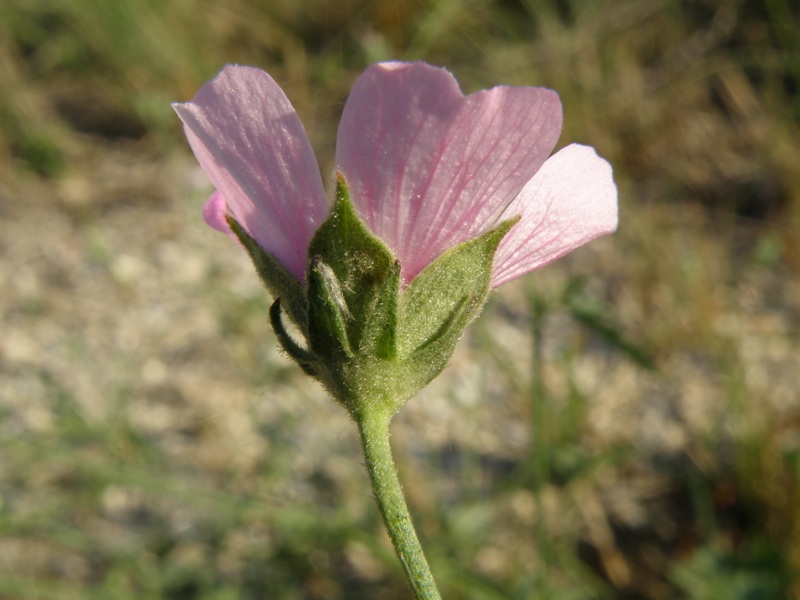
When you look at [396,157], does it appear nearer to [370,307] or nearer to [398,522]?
[370,307]

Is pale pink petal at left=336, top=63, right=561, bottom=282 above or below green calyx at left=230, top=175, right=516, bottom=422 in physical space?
above

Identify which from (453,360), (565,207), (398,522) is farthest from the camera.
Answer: (453,360)

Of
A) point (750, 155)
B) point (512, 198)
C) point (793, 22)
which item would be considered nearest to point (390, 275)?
point (512, 198)

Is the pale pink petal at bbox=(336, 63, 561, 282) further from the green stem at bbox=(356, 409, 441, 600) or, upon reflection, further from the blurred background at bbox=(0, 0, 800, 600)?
the blurred background at bbox=(0, 0, 800, 600)

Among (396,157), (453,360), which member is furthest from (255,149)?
(453,360)

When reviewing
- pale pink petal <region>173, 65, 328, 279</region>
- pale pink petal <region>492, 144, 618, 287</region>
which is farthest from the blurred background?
pale pink petal <region>173, 65, 328, 279</region>

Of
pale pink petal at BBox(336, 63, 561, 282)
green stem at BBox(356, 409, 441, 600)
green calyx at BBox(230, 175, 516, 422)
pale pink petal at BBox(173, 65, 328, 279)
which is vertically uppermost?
pale pink petal at BBox(173, 65, 328, 279)
